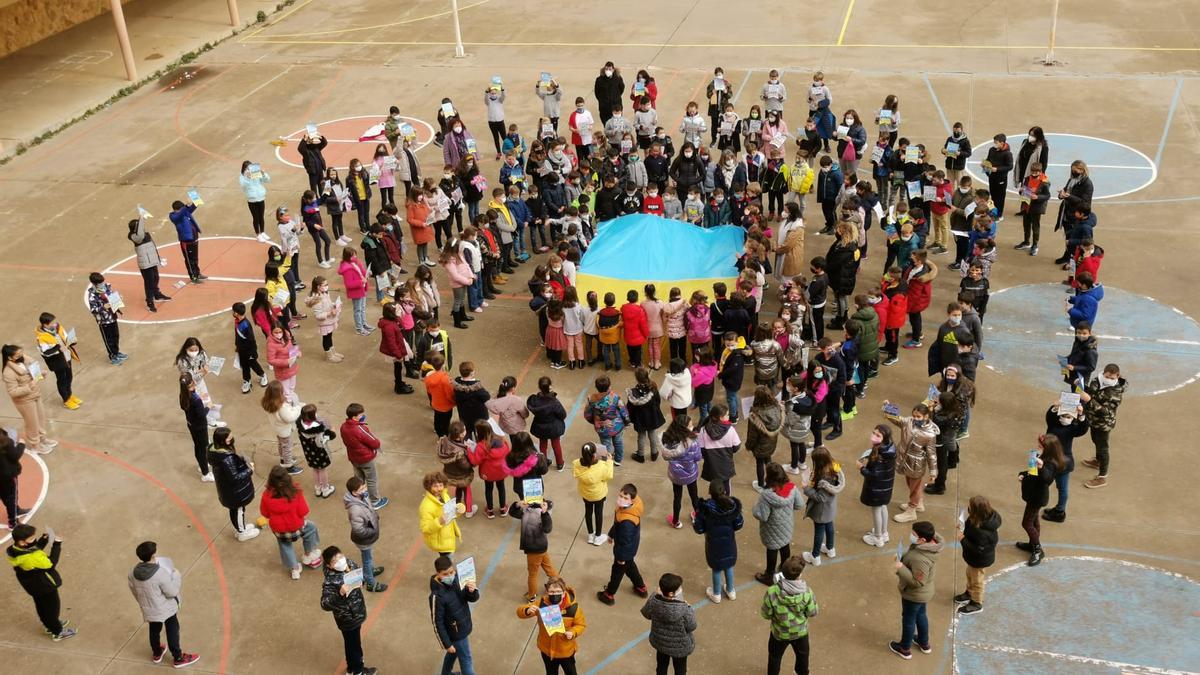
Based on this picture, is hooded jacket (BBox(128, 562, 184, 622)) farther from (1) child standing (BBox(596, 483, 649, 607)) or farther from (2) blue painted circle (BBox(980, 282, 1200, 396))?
(2) blue painted circle (BBox(980, 282, 1200, 396))

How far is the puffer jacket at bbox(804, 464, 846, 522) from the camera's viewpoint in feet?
42.5

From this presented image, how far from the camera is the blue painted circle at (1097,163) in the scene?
922 inches

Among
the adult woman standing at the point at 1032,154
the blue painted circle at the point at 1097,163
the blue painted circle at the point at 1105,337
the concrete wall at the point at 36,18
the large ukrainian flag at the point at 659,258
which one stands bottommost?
the blue painted circle at the point at 1105,337

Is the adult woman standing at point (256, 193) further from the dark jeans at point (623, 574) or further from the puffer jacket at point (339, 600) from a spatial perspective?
the dark jeans at point (623, 574)

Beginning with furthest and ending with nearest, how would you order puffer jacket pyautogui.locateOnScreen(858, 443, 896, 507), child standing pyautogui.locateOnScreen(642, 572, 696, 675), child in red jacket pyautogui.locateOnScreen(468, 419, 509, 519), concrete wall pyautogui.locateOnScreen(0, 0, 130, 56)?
concrete wall pyautogui.locateOnScreen(0, 0, 130, 56) → child in red jacket pyautogui.locateOnScreen(468, 419, 509, 519) → puffer jacket pyautogui.locateOnScreen(858, 443, 896, 507) → child standing pyautogui.locateOnScreen(642, 572, 696, 675)

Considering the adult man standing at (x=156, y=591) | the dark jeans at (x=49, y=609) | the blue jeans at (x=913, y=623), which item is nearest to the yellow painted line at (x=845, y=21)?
the blue jeans at (x=913, y=623)

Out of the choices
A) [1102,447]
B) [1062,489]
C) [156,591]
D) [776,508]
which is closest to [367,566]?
[156,591]

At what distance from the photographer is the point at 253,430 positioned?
17109mm

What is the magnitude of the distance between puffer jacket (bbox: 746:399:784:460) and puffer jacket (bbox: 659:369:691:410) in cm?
125

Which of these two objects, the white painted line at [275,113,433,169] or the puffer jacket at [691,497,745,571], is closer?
the puffer jacket at [691,497,745,571]

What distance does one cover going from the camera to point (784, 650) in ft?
38.9

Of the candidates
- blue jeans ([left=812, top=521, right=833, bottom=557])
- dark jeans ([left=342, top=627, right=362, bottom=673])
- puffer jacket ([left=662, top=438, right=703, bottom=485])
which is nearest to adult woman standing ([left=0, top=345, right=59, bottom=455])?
dark jeans ([left=342, top=627, right=362, bottom=673])

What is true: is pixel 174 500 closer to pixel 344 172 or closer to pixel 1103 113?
pixel 344 172

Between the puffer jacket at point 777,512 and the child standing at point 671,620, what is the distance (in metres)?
1.87
